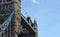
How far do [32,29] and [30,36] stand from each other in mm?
1802

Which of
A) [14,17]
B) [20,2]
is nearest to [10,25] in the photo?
[14,17]

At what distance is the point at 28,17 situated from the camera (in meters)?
78.0

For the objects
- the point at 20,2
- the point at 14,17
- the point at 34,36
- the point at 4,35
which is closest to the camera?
the point at 4,35

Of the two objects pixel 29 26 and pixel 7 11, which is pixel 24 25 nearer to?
pixel 29 26

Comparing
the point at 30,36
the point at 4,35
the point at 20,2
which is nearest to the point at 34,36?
the point at 30,36

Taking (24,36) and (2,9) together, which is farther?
(24,36)

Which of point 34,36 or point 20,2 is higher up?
point 20,2

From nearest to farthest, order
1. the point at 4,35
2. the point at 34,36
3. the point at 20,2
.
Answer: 1. the point at 4,35
2. the point at 20,2
3. the point at 34,36

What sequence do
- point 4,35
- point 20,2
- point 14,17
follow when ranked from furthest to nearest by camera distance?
point 20,2
point 14,17
point 4,35

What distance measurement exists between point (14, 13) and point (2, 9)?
3359 mm

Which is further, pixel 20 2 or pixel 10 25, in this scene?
pixel 20 2

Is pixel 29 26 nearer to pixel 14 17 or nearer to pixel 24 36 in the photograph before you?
pixel 24 36

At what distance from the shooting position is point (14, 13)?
67938 millimetres

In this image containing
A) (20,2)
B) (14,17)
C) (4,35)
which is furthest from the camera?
(20,2)
